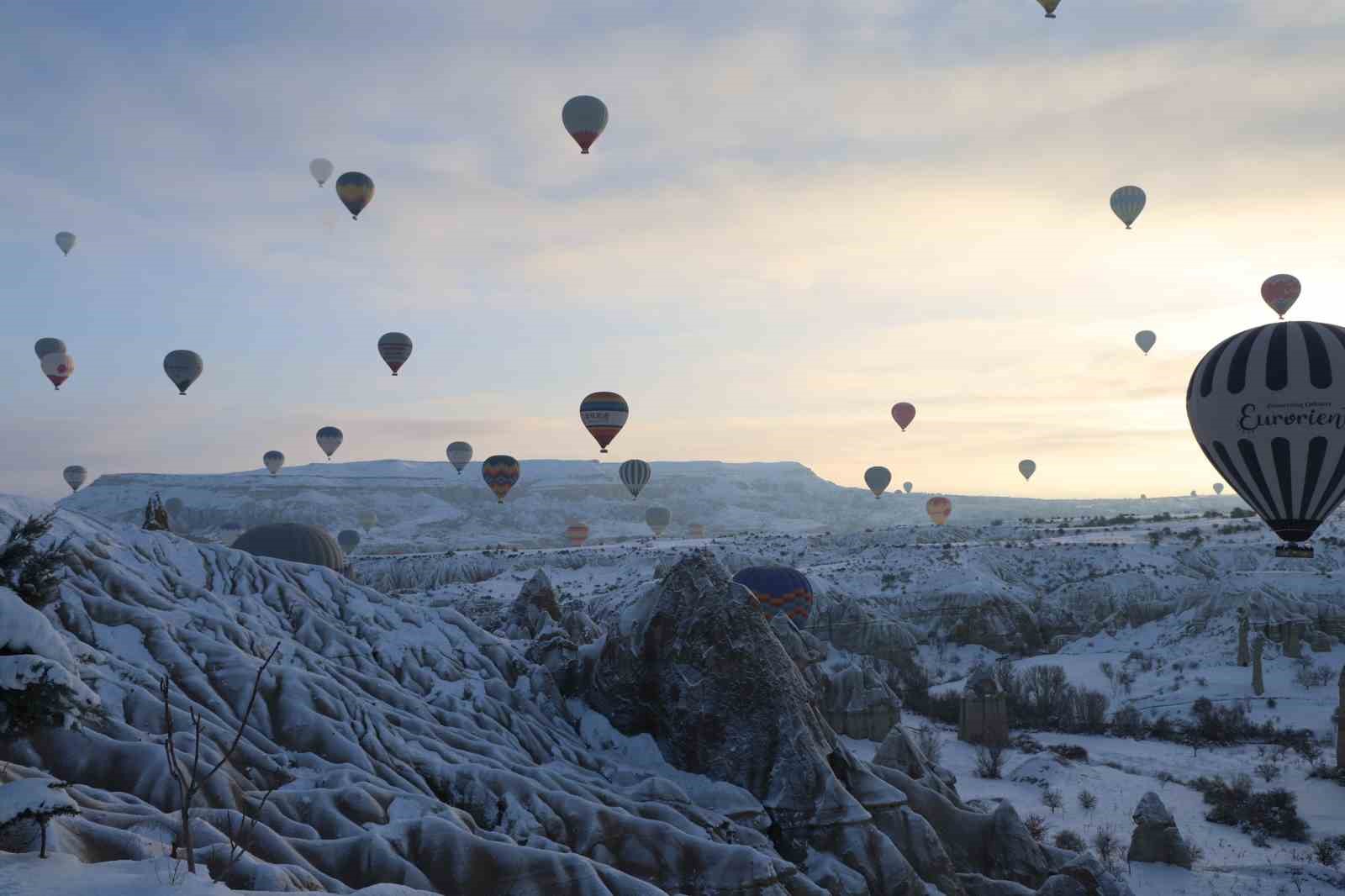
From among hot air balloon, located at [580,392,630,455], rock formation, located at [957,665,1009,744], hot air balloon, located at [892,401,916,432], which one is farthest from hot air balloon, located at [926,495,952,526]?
rock formation, located at [957,665,1009,744]

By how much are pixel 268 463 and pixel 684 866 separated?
17802 centimetres

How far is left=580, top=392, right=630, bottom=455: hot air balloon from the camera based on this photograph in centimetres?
8831

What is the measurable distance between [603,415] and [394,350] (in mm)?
23089

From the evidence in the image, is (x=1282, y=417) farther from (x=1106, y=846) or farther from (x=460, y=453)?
(x=460, y=453)

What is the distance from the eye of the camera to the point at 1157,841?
119 feet

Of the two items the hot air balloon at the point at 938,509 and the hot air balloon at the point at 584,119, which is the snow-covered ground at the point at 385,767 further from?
the hot air balloon at the point at 938,509

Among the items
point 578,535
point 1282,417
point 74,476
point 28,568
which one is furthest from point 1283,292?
point 74,476

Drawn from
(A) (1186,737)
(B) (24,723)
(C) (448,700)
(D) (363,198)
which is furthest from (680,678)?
(D) (363,198)

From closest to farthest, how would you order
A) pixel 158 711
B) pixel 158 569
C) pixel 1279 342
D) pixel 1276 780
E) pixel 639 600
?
pixel 158 711, pixel 158 569, pixel 639 600, pixel 1279 342, pixel 1276 780

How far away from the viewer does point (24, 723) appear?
47.9 feet

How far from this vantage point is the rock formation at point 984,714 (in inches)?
2247

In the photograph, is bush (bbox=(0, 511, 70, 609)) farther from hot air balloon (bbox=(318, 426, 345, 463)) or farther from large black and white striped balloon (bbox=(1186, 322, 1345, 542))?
hot air balloon (bbox=(318, 426, 345, 463))

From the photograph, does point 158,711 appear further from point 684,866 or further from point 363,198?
point 363,198

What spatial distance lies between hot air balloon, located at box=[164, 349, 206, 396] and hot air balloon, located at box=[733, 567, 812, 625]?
5623 centimetres
